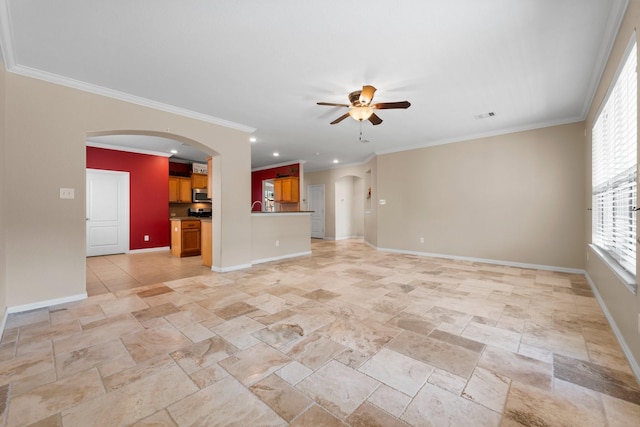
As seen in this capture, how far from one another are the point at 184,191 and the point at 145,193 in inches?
44.6

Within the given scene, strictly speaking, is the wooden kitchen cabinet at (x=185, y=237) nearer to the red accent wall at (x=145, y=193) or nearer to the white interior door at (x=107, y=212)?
the red accent wall at (x=145, y=193)

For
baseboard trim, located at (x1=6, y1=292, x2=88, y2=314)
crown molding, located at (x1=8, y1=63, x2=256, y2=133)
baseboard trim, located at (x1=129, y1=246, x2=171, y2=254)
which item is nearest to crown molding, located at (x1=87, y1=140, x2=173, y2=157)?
baseboard trim, located at (x1=129, y1=246, x2=171, y2=254)

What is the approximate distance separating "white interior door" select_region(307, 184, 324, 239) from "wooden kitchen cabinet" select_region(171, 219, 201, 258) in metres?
4.47

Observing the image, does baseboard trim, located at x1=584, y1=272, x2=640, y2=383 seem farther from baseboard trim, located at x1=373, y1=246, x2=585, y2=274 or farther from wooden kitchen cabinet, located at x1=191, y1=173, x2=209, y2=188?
wooden kitchen cabinet, located at x1=191, y1=173, x2=209, y2=188

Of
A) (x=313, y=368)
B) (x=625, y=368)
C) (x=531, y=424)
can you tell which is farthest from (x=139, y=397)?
→ (x=625, y=368)

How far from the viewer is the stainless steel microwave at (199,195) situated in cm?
814

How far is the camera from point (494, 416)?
1416mm

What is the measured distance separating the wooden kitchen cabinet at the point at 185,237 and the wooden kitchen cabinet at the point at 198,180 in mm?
2001

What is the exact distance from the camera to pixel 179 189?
25.9ft

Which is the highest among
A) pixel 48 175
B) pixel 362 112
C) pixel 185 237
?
pixel 362 112

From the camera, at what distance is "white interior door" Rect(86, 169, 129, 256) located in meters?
6.28

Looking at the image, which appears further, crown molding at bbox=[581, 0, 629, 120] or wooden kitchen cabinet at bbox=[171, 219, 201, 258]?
wooden kitchen cabinet at bbox=[171, 219, 201, 258]

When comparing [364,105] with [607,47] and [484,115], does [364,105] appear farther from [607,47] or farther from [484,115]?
[484,115]

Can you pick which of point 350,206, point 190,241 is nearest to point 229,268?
point 190,241
